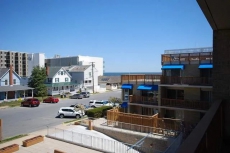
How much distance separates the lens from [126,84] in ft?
83.1

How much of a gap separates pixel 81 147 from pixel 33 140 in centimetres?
419

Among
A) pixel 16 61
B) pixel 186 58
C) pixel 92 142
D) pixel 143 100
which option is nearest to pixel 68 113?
pixel 143 100

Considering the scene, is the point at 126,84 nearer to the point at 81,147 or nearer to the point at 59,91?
the point at 81,147

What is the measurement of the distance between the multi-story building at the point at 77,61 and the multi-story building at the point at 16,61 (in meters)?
11.1

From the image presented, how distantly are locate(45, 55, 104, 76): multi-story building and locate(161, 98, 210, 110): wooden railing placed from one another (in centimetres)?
6875

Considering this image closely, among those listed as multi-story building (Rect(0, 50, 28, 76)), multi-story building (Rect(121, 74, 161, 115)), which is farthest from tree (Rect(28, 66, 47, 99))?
multi-story building (Rect(0, 50, 28, 76))

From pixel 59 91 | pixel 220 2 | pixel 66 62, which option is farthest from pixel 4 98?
pixel 66 62

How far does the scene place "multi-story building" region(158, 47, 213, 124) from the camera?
20.0m

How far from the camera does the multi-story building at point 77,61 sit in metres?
91.1

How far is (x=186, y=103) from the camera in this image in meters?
20.5

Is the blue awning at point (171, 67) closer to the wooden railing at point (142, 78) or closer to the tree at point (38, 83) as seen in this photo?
the wooden railing at point (142, 78)

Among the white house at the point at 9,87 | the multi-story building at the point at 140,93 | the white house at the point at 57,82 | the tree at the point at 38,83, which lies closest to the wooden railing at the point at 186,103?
the multi-story building at the point at 140,93

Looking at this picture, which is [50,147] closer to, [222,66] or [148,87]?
[148,87]

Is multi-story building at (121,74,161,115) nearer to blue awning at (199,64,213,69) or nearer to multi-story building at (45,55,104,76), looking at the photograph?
blue awning at (199,64,213,69)
